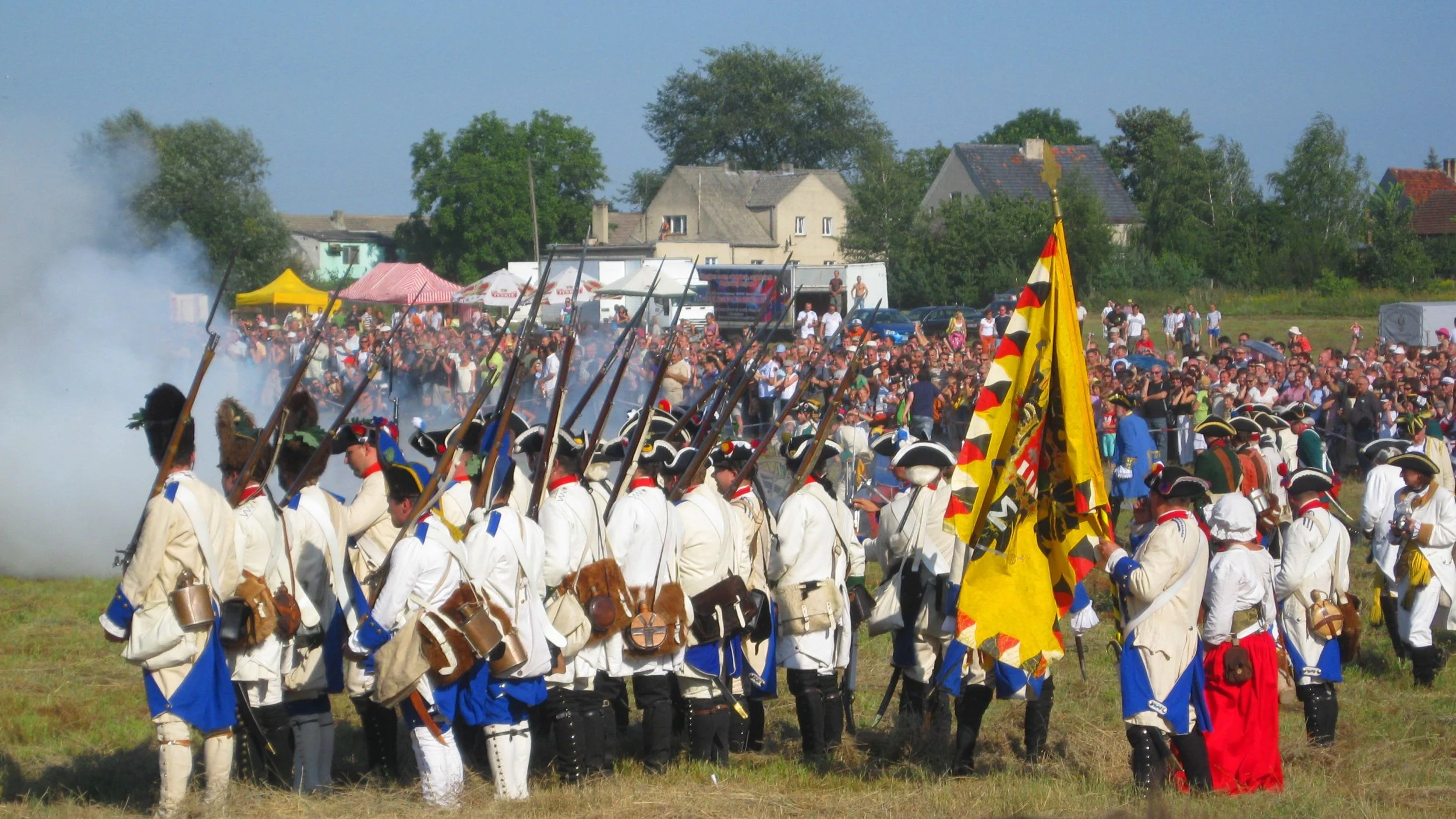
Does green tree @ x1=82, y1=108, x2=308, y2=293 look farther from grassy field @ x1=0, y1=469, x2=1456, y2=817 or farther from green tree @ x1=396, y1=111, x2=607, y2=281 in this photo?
green tree @ x1=396, y1=111, x2=607, y2=281

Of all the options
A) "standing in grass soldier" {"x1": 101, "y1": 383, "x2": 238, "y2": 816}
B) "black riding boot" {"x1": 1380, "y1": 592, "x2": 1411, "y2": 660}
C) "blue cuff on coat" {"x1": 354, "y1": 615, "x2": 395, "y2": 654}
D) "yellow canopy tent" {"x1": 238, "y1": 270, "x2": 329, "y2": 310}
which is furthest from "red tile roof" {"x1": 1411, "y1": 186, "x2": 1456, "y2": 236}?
"standing in grass soldier" {"x1": 101, "y1": 383, "x2": 238, "y2": 816}

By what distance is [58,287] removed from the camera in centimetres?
1444

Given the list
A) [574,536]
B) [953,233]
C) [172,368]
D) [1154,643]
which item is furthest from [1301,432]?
[953,233]

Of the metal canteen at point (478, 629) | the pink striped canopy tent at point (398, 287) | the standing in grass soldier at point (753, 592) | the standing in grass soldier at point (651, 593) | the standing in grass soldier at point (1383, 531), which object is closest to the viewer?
the metal canteen at point (478, 629)

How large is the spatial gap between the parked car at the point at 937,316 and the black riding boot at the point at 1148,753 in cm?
2827

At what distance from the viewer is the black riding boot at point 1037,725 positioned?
25.8 ft

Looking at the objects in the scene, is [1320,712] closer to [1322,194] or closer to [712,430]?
[712,430]

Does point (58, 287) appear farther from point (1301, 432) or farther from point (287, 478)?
point (1301, 432)

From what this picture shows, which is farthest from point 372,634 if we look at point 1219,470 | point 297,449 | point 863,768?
point 1219,470

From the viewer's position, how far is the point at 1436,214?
193 ft

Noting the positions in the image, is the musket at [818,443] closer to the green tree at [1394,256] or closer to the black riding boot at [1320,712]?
the black riding boot at [1320,712]

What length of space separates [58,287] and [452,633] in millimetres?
10278

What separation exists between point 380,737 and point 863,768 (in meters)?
2.65

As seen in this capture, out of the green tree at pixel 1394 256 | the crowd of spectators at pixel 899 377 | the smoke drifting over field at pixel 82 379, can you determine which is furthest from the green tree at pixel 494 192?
the smoke drifting over field at pixel 82 379
